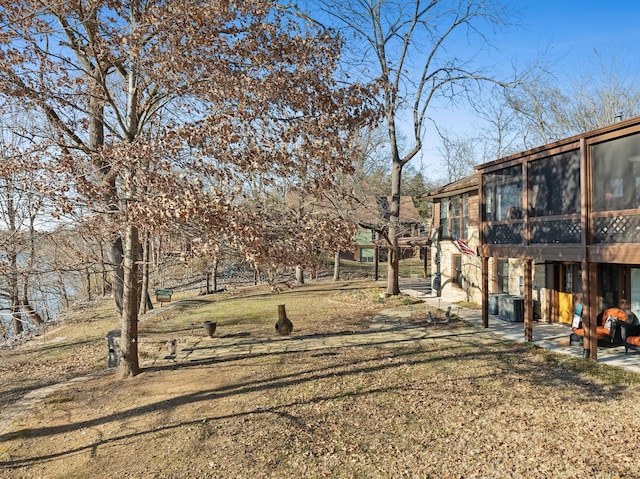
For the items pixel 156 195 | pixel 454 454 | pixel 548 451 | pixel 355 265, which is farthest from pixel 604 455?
pixel 355 265

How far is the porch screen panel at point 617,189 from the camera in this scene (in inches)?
336

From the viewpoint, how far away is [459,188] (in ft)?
56.9

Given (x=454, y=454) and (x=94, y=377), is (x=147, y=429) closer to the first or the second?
(x=94, y=377)

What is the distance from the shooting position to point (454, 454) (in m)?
5.78

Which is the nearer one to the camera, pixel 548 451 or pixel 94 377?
pixel 548 451

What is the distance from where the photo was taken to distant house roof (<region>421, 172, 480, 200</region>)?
16.6 metres

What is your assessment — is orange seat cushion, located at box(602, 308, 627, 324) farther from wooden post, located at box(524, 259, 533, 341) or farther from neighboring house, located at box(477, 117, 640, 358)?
wooden post, located at box(524, 259, 533, 341)

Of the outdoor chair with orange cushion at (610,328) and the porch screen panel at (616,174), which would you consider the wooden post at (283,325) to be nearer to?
the outdoor chair with orange cushion at (610,328)

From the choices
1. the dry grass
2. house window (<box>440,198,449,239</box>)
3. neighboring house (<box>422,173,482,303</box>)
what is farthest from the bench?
house window (<box>440,198,449,239</box>)

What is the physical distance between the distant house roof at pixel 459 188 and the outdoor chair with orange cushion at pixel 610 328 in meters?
6.99

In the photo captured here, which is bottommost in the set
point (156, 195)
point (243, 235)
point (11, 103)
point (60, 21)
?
point (243, 235)

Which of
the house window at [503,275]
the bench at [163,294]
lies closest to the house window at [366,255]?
the house window at [503,275]

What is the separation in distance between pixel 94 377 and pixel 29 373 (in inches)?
96.8

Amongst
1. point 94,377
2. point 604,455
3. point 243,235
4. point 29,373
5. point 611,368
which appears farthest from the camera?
point 29,373
